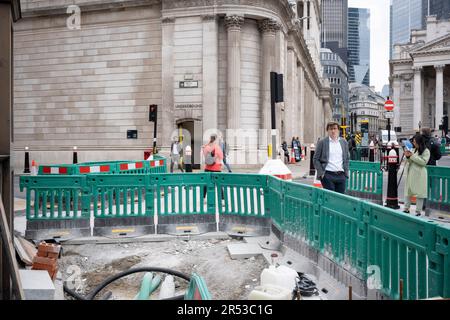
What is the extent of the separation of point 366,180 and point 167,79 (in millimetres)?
15827

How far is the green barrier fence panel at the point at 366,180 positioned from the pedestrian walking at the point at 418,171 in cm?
173

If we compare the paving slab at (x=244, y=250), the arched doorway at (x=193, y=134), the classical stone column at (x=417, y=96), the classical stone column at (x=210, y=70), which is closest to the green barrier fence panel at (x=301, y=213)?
the paving slab at (x=244, y=250)

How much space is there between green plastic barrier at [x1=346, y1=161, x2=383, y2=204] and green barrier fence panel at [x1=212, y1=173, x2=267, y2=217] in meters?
4.37

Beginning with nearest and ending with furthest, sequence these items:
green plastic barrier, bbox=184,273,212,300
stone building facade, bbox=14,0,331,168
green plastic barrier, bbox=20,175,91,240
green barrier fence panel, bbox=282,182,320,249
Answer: green plastic barrier, bbox=184,273,212,300 → green barrier fence panel, bbox=282,182,320,249 → green plastic barrier, bbox=20,175,91,240 → stone building facade, bbox=14,0,331,168

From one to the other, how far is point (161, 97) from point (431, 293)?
2459cm

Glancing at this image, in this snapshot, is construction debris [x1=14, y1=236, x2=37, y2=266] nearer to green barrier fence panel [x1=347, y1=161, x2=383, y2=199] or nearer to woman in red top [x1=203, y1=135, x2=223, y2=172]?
woman in red top [x1=203, y1=135, x2=223, y2=172]

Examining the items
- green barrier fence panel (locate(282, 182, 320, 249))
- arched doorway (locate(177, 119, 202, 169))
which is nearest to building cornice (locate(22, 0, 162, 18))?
arched doorway (locate(177, 119, 202, 169))

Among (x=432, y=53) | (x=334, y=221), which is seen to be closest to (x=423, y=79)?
(x=432, y=53)

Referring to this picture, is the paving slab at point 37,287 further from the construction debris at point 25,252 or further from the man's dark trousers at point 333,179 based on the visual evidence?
the man's dark trousers at point 333,179

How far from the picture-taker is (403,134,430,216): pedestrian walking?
34.6 feet

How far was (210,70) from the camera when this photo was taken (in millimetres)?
26438

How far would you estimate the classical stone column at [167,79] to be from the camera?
2673 cm

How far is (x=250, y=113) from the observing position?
27.3 m

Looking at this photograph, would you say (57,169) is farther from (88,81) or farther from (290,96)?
(290,96)
